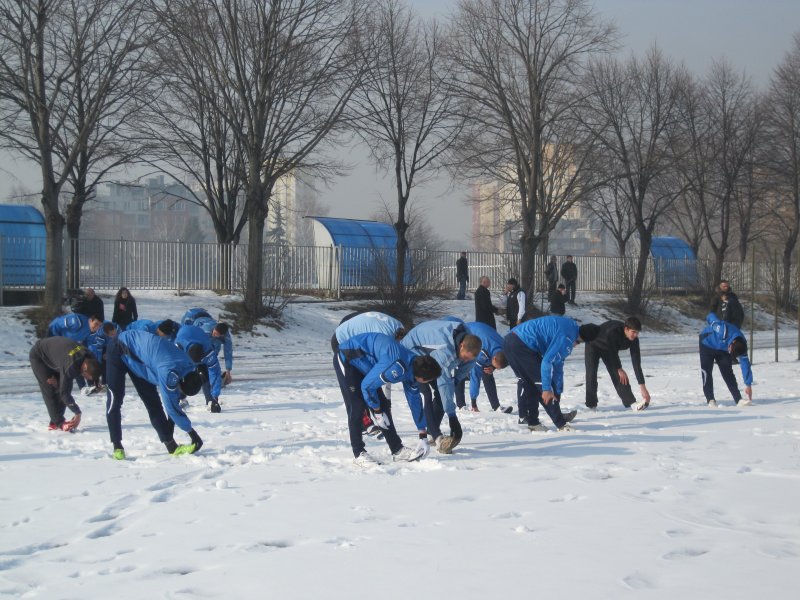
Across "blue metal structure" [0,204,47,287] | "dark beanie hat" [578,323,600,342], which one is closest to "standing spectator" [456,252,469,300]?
"blue metal structure" [0,204,47,287]

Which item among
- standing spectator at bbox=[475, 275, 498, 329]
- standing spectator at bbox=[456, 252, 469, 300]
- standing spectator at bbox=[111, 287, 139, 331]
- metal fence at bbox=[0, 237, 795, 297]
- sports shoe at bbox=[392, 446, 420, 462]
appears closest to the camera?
sports shoe at bbox=[392, 446, 420, 462]

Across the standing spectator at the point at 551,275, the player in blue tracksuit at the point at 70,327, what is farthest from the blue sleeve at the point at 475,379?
the standing spectator at the point at 551,275

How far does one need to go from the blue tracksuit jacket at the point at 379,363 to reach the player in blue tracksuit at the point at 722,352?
6072mm

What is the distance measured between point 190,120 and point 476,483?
27990mm

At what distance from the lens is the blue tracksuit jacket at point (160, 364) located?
30.5ft

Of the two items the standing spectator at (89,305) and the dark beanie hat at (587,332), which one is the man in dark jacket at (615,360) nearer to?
the dark beanie hat at (587,332)

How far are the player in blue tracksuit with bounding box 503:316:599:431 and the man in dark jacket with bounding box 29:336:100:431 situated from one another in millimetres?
5192

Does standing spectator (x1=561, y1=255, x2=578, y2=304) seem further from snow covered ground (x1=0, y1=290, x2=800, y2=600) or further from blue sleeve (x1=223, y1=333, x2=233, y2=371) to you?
snow covered ground (x1=0, y1=290, x2=800, y2=600)

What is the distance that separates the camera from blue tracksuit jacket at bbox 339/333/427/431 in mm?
8789

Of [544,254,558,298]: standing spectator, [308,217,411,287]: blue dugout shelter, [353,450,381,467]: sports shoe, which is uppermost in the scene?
[308,217,411,287]: blue dugout shelter

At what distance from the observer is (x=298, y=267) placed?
106 ft

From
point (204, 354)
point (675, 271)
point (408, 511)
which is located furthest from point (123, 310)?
point (675, 271)

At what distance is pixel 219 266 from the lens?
30906 mm

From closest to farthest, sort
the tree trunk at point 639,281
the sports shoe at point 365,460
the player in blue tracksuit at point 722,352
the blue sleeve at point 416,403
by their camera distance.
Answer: the sports shoe at point 365,460 < the blue sleeve at point 416,403 < the player in blue tracksuit at point 722,352 < the tree trunk at point 639,281
